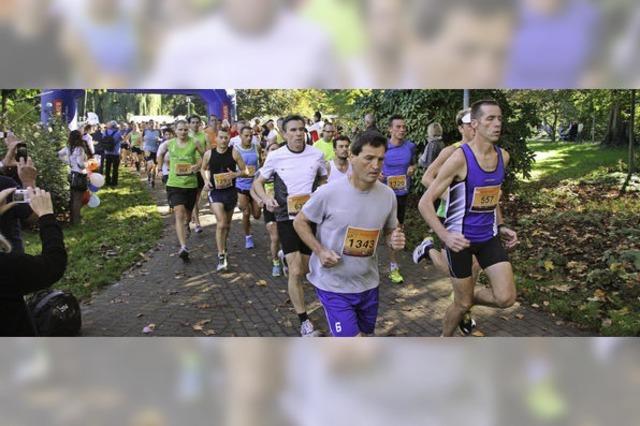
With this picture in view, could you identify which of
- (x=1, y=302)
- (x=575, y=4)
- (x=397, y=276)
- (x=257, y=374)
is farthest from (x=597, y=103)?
(x=1, y=302)

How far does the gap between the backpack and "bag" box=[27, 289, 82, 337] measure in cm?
820

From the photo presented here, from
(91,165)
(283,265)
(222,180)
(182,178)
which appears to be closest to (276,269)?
(283,265)

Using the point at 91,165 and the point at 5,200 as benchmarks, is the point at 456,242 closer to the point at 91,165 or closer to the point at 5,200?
the point at 5,200

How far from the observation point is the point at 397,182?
5.59 metres

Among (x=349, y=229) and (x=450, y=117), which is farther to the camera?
(x=450, y=117)

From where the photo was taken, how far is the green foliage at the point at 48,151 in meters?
7.48

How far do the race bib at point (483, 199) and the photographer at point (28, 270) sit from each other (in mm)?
2346

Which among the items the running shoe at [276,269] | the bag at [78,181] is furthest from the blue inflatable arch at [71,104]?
the running shoe at [276,269]

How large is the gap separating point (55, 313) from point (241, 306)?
1.54 metres

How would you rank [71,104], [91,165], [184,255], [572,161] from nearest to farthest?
[184,255]
[91,165]
[71,104]
[572,161]

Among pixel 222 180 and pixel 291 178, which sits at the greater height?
pixel 291 178

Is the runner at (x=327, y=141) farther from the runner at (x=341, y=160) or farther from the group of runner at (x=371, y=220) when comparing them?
the group of runner at (x=371, y=220)

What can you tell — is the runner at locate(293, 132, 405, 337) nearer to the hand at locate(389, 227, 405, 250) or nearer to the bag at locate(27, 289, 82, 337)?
the hand at locate(389, 227, 405, 250)

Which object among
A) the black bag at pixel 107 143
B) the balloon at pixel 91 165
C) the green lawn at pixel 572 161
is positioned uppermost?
the black bag at pixel 107 143
